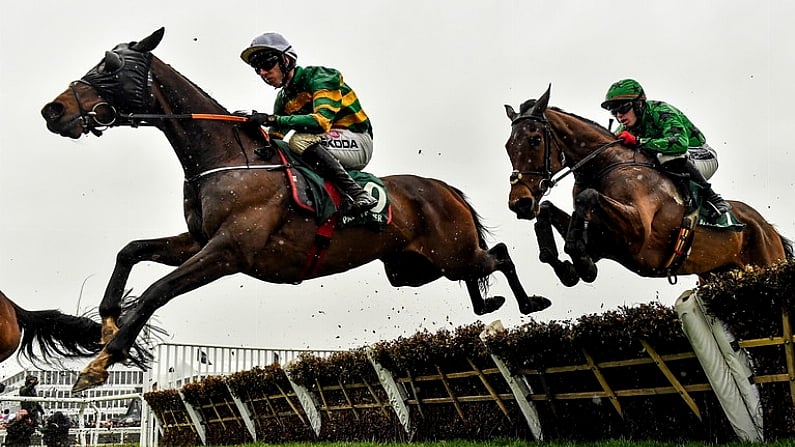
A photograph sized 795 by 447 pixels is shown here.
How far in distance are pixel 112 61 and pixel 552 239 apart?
10.7ft

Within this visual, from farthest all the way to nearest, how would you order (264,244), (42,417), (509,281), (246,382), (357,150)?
(42,417) → (246,382) → (509,281) → (357,150) → (264,244)

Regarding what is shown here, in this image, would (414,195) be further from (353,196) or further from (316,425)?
(316,425)

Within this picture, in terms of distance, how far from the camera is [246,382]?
957 centimetres

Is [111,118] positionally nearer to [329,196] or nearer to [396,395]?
[329,196]

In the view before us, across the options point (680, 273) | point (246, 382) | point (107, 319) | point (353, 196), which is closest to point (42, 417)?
point (246, 382)

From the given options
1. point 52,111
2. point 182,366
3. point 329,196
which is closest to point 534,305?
point 329,196

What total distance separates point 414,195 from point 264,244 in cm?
145

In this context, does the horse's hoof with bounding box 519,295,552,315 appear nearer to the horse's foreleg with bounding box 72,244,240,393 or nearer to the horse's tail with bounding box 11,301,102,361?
the horse's foreleg with bounding box 72,244,240,393

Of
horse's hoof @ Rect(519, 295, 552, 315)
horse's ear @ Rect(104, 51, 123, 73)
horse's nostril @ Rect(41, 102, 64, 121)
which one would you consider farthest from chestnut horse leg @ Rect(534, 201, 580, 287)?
horse's nostril @ Rect(41, 102, 64, 121)

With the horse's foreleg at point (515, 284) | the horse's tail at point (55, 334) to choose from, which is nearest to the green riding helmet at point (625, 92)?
the horse's foreleg at point (515, 284)

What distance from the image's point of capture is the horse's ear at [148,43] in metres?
5.75

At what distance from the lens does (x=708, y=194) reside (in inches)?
260

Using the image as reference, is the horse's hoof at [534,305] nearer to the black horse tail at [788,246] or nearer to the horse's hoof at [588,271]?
the horse's hoof at [588,271]

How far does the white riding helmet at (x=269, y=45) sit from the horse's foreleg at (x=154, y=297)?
1450 mm
